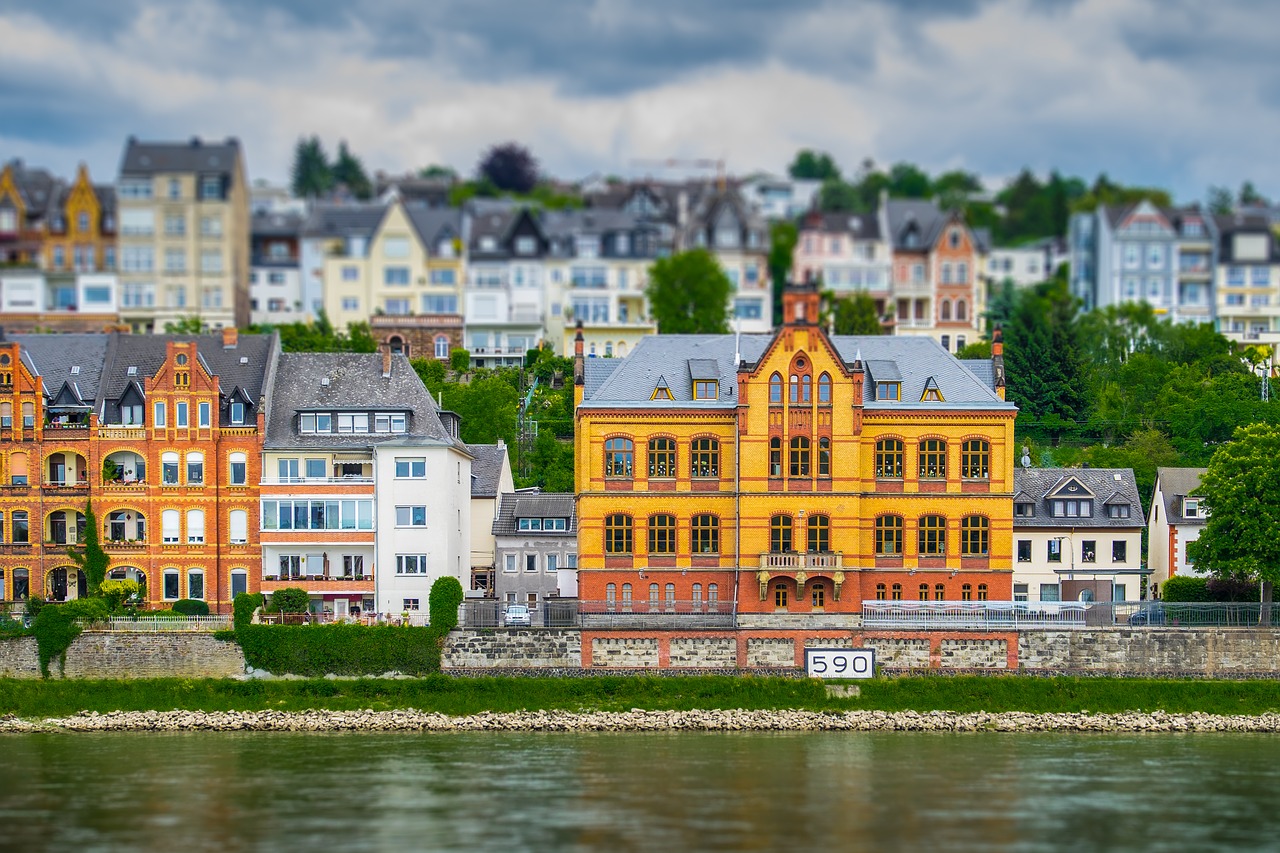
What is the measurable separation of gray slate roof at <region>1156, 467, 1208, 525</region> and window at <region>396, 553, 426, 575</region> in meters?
31.1

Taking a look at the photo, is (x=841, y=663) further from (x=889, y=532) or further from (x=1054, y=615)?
(x=1054, y=615)

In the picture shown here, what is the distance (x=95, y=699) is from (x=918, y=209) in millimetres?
78175

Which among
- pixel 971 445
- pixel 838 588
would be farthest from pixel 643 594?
pixel 971 445

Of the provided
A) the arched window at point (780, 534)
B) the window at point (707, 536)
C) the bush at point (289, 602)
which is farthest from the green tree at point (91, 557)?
the arched window at point (780, 534)

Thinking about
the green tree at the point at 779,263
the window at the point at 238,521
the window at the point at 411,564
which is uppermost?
the green tree at the point at 779,263

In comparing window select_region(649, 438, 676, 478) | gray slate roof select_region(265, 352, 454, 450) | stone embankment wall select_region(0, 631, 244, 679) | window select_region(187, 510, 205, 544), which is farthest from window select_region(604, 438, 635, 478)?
window select_region(187, 510, 205, 544)

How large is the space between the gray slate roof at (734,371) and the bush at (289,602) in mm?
13068

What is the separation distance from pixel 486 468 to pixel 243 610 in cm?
1695

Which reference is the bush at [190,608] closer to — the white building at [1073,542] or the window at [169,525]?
the window at [169,525]

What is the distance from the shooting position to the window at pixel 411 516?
8062cm

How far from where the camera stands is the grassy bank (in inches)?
2891

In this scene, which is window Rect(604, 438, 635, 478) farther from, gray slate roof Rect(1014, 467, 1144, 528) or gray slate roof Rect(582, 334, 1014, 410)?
gray slate roof Rect(1014, 467, 1144, 528)

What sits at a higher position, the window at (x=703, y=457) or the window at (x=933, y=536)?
the window at (x=703, y=457)

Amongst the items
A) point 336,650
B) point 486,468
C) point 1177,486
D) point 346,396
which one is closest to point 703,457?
point 486,468
